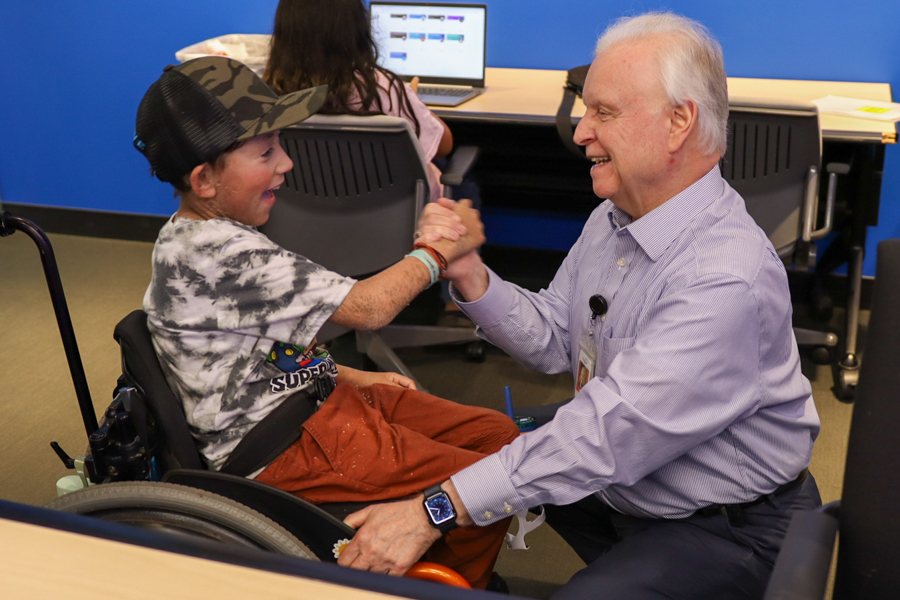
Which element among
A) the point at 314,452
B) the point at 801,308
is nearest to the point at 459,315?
the point at 801,308

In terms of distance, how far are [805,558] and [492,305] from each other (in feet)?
2.57

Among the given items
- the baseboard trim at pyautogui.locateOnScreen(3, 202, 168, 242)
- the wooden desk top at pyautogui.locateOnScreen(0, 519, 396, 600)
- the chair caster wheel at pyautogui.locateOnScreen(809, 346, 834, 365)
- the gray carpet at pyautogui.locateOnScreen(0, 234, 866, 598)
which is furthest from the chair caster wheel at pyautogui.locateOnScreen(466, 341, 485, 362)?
the wooden desk top at pyautogui.locateOnScreen(0, 519, 396, 600)

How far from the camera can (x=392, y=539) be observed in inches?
45.2

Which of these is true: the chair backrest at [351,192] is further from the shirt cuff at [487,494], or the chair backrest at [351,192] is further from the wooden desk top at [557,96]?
the shirt cuff at [487,494]

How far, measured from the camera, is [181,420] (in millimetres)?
1252

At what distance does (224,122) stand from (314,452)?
1.81 feet

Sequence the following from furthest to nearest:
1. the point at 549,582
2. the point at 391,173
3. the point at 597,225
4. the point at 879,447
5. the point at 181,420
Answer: the point at 391,173
the point at 549,582
the point at 597,225
the point at 181,420
the point at 879,447

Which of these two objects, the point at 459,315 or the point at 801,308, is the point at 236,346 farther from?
the point at 801,308

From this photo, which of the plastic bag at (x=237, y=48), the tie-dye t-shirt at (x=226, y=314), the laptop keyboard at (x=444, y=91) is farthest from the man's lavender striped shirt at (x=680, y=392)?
the plastic bag at (x=237, y=48)

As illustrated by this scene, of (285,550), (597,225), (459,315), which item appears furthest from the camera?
(459,315)

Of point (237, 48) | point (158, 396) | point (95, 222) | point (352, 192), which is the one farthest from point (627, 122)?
point (95, 222)

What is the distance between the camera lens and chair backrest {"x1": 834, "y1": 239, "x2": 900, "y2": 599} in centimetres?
89

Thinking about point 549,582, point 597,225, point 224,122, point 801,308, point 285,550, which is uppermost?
point 224,122

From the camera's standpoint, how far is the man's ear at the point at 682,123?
126cm
